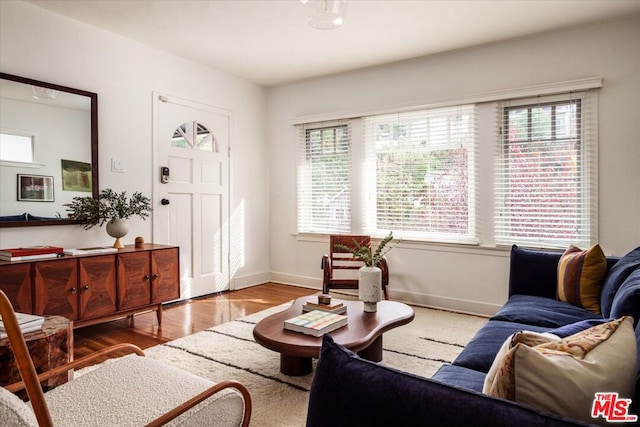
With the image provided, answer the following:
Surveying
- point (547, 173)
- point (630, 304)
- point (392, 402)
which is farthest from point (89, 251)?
point (547, 173)

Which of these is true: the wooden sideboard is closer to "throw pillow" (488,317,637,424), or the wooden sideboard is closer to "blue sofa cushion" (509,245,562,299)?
"blue sofa cushion" (509,245,562,299)

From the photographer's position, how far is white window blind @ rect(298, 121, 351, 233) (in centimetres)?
492

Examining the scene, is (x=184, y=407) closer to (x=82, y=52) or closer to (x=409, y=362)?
(x=409, y=362)

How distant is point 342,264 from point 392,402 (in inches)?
157

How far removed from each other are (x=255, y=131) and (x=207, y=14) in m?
2.09

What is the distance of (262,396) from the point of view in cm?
223

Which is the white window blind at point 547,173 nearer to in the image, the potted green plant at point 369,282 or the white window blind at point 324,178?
the white window blind at point 324,178

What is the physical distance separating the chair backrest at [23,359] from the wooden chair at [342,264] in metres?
2.99

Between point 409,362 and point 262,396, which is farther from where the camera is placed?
point 409,362

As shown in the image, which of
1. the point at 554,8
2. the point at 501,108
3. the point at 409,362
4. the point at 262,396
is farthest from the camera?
the point at 501,108

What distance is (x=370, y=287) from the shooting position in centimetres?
266

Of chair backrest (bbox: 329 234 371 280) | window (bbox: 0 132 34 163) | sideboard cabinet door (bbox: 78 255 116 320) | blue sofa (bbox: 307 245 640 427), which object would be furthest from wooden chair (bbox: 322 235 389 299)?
blue sofa (bbox: 307 245 640 427)

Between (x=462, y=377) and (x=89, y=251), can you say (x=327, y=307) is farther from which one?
(x=89, y=251)

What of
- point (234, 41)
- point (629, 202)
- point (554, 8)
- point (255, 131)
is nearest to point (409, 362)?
point (629, 202)
